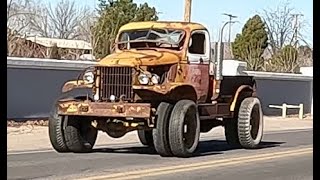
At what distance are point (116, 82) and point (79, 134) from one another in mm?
1463

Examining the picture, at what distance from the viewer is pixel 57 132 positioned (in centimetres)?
1625

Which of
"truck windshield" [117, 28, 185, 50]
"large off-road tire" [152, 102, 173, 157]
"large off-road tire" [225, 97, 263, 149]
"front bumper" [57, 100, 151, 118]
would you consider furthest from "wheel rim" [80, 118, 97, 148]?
"large off-road tire" [225, 97, 263, 149]

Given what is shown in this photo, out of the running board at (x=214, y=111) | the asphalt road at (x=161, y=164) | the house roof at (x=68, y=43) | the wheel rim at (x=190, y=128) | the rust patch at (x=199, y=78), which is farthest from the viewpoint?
the house roof at (x=68, y=43)

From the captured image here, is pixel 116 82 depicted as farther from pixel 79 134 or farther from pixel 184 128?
pixel 184 128

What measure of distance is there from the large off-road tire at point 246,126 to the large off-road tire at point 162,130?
10.2 feet

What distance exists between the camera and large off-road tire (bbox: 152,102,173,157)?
15.4 meters

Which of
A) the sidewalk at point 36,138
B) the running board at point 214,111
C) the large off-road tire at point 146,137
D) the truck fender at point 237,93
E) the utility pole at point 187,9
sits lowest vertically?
the sidewalk at point 36,138

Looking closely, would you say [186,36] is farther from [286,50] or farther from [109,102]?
[286,50]

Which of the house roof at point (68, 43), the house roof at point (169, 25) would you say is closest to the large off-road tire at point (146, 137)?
the house roof at point (169, 25)

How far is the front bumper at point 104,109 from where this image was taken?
49.3 feet

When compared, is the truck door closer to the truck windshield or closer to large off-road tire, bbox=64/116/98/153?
the truck windshield

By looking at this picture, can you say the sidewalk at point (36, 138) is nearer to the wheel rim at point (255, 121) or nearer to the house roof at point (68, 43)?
the wheel rim at point (255, 121)
